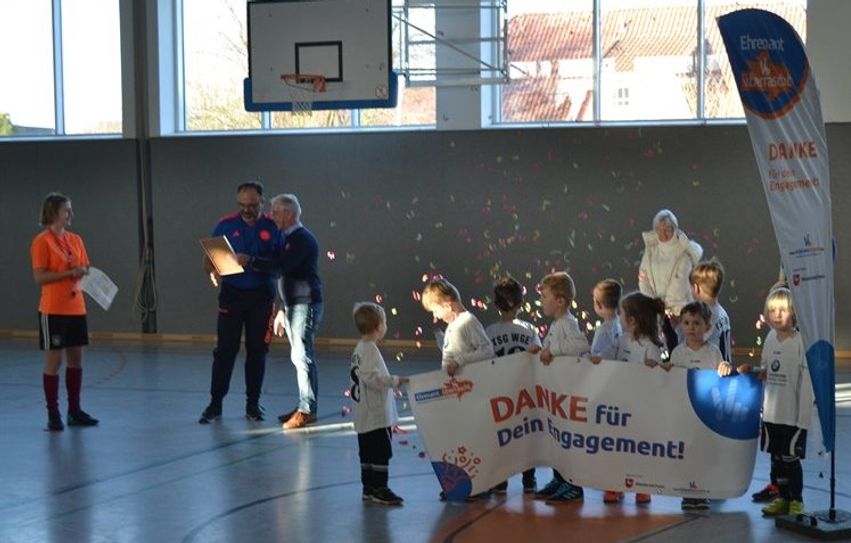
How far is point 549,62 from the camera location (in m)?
14.1

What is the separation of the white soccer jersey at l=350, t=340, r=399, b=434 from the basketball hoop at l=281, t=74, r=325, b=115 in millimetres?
6391

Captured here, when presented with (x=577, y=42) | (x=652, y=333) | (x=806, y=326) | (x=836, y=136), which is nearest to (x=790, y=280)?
(x=806, y=326)

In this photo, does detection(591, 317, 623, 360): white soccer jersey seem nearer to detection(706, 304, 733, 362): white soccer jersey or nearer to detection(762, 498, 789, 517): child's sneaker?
detection(706, 304, 733, 362): white soccer jersey

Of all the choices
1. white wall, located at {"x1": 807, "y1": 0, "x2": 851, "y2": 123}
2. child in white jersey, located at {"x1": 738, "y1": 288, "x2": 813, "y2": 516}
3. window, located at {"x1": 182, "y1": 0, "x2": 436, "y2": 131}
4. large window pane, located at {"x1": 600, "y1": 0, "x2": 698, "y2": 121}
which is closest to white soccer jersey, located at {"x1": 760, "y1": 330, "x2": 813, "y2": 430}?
child in white jersey, located at {"x1": 738, "y1": 288, "x2": 813, "y2": 516}

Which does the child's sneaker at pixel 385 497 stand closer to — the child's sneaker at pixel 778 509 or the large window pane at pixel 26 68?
the child's sneaker at pixel 778 509

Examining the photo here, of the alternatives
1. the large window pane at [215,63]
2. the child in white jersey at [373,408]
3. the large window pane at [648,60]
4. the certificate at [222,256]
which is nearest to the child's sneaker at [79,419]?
the certificate at [222,256]

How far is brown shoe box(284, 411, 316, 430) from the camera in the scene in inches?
363

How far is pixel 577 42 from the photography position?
1404cm

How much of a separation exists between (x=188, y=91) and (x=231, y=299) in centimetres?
673

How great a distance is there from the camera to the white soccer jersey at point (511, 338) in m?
6.98

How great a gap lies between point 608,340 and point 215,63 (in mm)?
9717

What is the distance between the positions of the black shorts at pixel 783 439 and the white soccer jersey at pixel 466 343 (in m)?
1.49

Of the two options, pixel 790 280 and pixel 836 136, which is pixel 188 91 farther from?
pixel 790 280

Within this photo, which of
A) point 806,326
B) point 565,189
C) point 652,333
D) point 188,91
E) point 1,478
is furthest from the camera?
point 188,91
